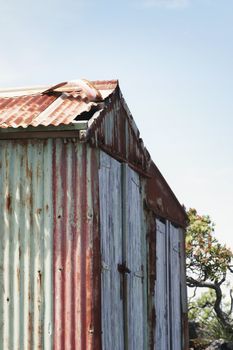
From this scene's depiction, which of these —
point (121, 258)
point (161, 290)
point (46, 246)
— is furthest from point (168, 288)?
point (46, 246)

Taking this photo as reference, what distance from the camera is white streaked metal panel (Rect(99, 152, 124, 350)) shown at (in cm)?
991

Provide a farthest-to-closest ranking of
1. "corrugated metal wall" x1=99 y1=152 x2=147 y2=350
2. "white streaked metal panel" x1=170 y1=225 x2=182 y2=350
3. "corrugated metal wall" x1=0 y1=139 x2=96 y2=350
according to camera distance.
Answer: "white streaked metal panel" x1=170 y1=225 x2=182 y2=350
"corrugated metal wall" x1=99 y1=152 x2=147 y2=350
"corrugated metal wall" x1=0 y1=139 x2=96 y2=350

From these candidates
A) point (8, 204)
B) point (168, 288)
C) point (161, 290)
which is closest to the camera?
point (8, 204)

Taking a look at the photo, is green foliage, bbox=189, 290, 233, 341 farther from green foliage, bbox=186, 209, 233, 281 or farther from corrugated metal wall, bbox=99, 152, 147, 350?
corrugated metal wall, bbox=99, 152, 147, 350

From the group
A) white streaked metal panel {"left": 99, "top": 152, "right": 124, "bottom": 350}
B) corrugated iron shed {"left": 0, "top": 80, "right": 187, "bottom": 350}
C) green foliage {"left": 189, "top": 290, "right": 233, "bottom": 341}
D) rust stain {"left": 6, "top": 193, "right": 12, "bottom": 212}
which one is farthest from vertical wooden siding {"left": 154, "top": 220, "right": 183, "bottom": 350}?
green foliage {"left": 189, "top": 290, "right": 233, "bottom": 341}

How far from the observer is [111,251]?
1039 cm

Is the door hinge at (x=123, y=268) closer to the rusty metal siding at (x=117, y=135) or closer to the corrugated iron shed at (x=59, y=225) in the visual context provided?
the corrugated iron shed at (x=59, y=225)

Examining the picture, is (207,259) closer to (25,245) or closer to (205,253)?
(205,253)

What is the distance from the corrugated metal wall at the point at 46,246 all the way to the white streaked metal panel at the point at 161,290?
403 cm

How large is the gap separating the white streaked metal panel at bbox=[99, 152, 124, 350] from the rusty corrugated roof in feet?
2.76

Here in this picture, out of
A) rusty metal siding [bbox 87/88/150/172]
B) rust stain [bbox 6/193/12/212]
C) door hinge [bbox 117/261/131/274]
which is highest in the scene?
rusty metal siding [bbox 87/88/150/172]

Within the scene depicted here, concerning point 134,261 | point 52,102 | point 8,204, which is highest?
point 52,102

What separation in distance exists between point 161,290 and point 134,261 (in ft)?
7.30

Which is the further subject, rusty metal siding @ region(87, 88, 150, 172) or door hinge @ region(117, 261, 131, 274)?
door hinge @ region(117, 261, 131, 274)
